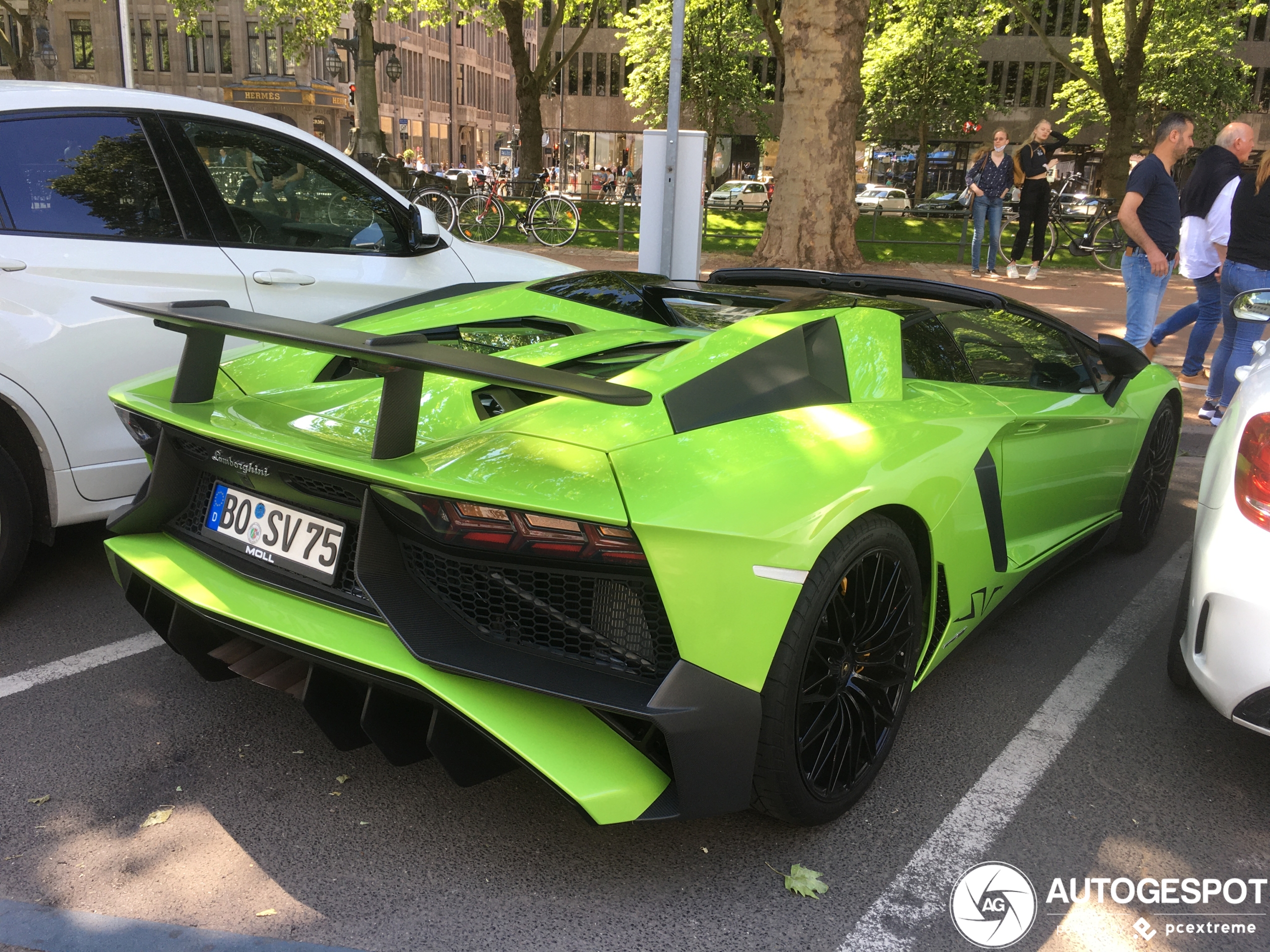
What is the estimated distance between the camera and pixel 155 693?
3250mm

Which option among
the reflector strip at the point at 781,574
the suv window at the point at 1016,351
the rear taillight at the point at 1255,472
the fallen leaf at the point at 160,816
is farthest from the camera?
the suv window at the point at 1016,351

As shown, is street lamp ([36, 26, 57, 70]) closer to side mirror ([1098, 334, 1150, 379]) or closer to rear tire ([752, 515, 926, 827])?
side mirror ([1098, 334, 1150, 379])

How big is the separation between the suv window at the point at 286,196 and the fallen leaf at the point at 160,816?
2.35m

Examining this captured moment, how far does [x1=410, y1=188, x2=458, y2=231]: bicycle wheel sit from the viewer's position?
17203mm

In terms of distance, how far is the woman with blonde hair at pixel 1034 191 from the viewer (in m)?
14.7

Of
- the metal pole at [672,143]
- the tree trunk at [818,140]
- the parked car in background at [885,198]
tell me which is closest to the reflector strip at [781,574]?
the metal pole at [672,143]

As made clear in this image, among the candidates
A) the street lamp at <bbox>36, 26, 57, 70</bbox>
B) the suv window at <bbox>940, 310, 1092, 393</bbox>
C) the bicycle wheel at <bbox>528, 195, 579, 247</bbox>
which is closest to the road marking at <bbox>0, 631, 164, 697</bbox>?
the suv window at <bbox>940, 310, 1092, 393</bbox>

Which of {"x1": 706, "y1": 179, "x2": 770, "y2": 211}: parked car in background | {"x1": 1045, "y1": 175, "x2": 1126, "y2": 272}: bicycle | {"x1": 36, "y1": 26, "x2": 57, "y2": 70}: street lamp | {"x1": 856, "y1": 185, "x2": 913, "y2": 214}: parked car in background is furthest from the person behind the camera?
{"x1": 856, "y1": 185, "x2": 913, "y2": 214}: parked car in background

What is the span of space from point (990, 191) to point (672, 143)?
8424 millimetres

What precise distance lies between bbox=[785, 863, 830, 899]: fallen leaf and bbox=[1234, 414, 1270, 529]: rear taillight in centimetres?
140

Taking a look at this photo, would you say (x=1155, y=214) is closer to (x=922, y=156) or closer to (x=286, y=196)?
(x=286, y=196)

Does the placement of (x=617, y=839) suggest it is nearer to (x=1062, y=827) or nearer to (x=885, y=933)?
(x=885, y=933)

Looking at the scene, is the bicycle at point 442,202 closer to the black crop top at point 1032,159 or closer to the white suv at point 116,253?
the black crop top at point 1032,159

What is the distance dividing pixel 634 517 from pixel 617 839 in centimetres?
97
